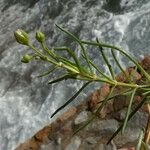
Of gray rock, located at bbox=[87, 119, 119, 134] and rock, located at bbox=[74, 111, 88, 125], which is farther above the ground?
rock, located at bbox=[74, 111, 88, 125]

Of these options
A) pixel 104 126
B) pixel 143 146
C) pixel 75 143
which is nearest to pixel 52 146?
pixel 75 143

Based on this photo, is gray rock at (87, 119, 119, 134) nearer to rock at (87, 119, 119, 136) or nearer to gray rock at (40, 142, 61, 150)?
rock at (87, 119, 119, 136)

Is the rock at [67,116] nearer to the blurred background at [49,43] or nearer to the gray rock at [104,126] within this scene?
the gray rock at [104,126]

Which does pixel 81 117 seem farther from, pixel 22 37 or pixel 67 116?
pixel 22 37

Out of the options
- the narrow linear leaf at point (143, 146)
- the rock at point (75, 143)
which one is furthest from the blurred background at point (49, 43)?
the narrow linear leaf at point (143, 146)

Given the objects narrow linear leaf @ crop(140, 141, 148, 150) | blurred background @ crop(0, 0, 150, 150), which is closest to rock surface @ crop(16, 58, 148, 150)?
blurred background @ crop(0, 0, 150, 150)

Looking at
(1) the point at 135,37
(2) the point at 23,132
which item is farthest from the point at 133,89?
(1) the point at 135,37

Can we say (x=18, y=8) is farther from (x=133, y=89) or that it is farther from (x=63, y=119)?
(x=133, y=89)
